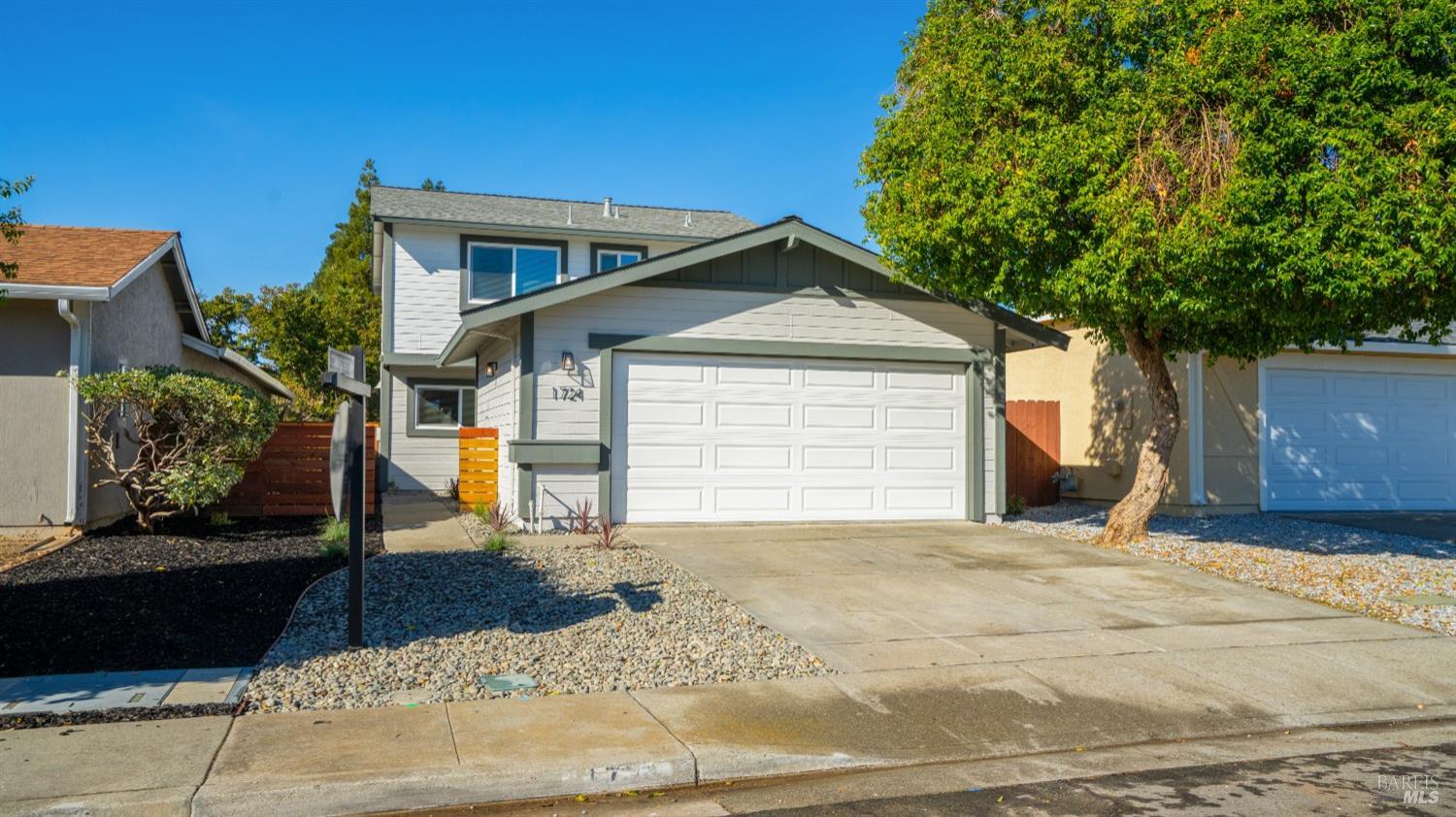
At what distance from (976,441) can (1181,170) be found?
527cm

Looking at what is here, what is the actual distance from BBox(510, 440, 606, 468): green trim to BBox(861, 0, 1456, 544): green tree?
15.3 ft

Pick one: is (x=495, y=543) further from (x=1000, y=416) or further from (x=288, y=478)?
(x=1000, y=416)

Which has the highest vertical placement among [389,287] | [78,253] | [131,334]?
[389,287]

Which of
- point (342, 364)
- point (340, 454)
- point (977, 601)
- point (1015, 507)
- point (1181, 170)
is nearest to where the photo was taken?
point (340, 454)

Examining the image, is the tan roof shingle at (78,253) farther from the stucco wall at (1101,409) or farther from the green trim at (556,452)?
the stucco wall at (1101,409)

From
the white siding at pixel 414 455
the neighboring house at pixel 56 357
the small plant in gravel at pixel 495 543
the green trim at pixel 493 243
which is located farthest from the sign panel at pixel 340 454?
the white siding at pixel 414 455

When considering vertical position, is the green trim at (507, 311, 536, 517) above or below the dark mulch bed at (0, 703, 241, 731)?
above

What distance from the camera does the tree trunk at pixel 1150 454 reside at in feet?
40.9

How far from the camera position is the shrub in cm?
1131

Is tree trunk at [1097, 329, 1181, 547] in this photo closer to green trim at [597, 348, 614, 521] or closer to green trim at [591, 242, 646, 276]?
green trim at [597, 348, 614, 521]

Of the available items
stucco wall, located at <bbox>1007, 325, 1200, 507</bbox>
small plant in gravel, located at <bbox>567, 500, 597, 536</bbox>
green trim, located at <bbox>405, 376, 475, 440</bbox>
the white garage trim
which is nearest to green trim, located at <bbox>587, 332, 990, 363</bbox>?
the white garage trim

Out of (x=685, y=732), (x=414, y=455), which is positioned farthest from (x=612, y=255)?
(x=685, y=732)

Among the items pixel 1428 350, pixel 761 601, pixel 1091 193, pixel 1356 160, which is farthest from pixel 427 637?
pixel 1428 350

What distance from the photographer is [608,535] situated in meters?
11.2
